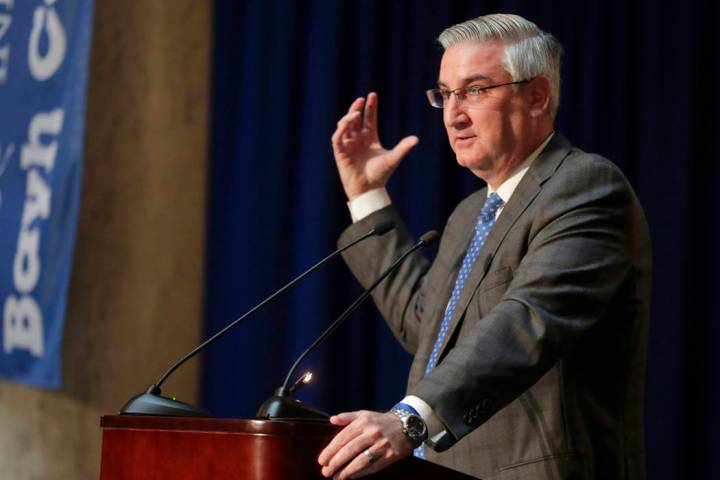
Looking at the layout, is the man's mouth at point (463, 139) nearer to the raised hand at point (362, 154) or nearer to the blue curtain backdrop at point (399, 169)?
the raised hand at point (362, 154)

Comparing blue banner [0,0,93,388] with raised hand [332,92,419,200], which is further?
blue banner [0,0,93,388]

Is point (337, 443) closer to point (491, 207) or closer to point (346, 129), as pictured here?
point (491, 207)

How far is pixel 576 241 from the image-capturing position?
1.96 metres

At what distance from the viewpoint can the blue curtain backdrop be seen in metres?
3.29

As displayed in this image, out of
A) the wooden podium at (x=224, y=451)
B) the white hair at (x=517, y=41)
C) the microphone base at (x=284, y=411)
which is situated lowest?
the wooden podium at (x=224, y=451)

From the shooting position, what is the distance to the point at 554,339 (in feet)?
6.01

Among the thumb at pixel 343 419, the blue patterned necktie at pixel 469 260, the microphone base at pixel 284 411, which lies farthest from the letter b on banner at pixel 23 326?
the thumb at pixel 343 419

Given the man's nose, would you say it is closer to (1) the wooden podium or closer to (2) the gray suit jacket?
(2) the gray suit jacket

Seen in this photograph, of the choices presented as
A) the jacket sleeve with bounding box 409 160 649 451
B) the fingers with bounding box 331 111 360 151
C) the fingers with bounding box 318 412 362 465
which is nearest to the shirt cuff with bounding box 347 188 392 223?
the fingers with bounding box 331 111 360 151

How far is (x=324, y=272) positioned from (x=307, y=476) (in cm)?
214

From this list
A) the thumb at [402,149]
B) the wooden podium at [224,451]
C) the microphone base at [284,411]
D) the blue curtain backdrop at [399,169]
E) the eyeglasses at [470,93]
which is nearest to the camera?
the wooden podium at [224,451]

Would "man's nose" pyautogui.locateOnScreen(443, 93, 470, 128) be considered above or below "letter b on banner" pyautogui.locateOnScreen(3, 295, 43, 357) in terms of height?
above

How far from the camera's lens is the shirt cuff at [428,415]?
1.69 meters

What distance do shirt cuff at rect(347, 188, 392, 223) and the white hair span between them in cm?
48
